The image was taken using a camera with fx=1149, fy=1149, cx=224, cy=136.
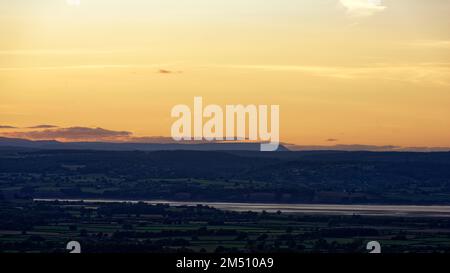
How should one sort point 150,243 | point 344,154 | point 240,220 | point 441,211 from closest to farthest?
point 150,243 < point 240,220 < point 441,211 < point 344,154

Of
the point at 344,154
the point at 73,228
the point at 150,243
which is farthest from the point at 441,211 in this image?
the point at 150,243

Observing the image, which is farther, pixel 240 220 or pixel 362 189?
pixel 362 189

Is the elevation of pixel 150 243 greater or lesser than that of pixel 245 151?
lesser

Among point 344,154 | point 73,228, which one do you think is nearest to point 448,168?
point 344,154

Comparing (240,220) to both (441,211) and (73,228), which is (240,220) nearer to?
(73,228)
